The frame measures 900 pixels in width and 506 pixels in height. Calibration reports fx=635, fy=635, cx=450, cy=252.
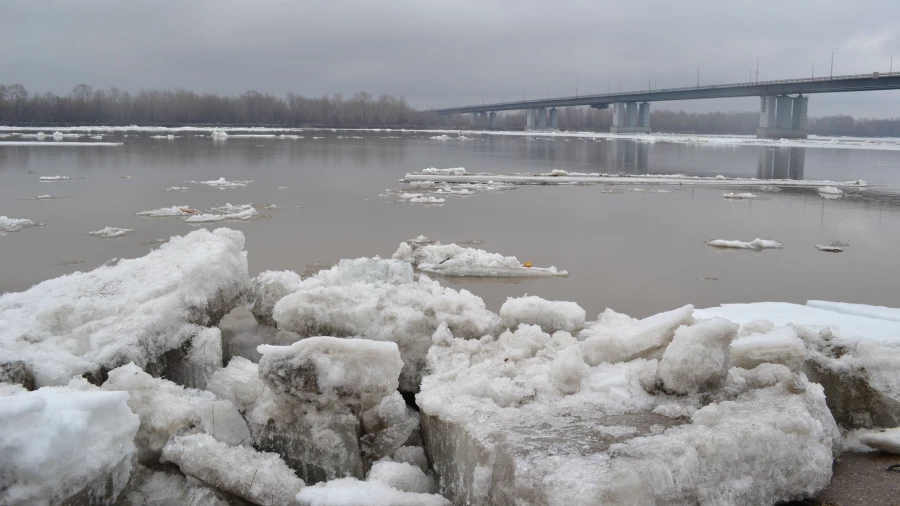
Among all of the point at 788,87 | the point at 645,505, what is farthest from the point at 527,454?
the point at 788,87

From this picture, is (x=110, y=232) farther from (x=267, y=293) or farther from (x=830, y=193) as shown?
(x=830, y=193)

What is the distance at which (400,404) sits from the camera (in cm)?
331

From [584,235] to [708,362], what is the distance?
7.02m

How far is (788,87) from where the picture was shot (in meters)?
65.8

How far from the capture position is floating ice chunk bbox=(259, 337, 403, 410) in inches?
121

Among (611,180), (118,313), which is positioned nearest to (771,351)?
(118,313)

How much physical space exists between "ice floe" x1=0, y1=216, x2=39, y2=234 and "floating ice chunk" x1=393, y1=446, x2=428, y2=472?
28.9 ft

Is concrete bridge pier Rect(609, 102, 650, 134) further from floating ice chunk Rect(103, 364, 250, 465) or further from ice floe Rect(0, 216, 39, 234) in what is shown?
floating ice chunk Rect(103, 364, 250, 465)

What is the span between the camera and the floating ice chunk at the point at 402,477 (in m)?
2.85

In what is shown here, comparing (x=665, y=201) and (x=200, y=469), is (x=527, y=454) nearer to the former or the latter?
(x=200, y=469)

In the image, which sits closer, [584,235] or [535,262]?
[535,262]

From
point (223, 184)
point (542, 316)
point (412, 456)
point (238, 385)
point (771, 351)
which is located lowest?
point (412, 456)

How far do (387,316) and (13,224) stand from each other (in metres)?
8.21

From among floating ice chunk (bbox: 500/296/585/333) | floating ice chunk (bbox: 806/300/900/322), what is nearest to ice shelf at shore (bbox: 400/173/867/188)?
floating ice chunk (bbox: 806/300/900/322)
